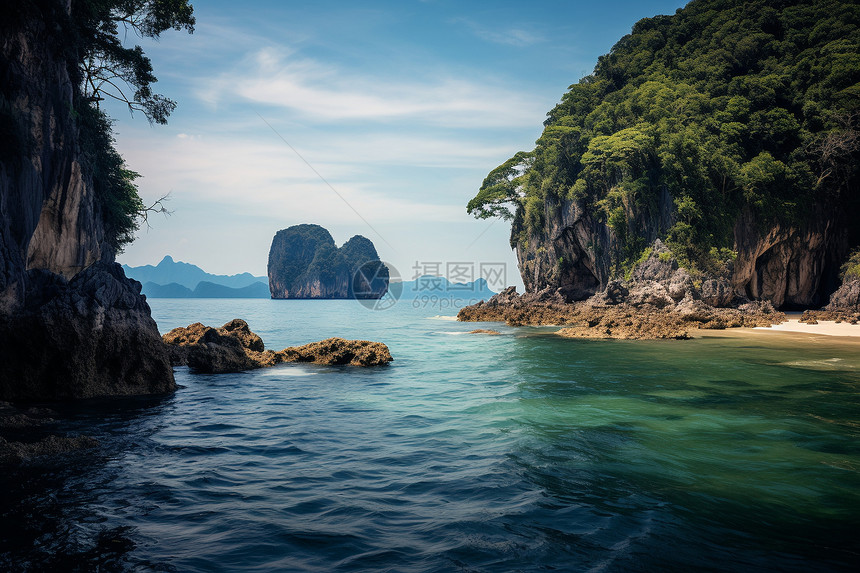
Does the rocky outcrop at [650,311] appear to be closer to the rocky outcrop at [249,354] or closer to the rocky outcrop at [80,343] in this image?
the rocky outcrop at [249,354]

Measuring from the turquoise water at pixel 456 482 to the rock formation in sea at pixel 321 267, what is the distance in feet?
426

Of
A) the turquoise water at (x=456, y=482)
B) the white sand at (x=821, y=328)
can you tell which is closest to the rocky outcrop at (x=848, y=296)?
the white sand at (x=821, y=328)

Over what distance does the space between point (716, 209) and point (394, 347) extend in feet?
73.6

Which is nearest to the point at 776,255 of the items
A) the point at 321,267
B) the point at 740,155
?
the point at 740,155

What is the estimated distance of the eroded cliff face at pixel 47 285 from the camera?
931 centimetres

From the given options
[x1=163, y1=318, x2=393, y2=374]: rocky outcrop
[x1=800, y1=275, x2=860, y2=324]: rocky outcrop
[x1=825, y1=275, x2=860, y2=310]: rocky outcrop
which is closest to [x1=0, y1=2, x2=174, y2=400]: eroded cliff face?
[x1=163, y1=318, x2=393, y2=374]: rocky outcrop

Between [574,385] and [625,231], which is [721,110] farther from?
[574,385]

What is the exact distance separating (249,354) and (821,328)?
2563 cm

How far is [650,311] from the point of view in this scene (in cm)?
2897

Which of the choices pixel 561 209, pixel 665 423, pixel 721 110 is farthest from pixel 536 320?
pixel 665 423

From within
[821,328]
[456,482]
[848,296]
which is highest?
[848,296]

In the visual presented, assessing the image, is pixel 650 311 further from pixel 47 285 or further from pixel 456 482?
pixel 47 285

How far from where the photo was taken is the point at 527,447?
697cm

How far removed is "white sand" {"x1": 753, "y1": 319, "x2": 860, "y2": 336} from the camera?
21.1 m
